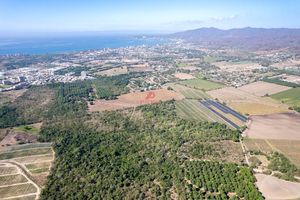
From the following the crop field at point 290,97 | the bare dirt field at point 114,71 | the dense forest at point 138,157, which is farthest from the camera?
the bare dirt field at point 114,71

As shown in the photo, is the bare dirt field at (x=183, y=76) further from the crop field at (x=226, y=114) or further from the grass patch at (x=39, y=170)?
the grass patch at (x=39, y=170)

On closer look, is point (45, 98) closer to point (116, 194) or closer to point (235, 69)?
point (116, 194)

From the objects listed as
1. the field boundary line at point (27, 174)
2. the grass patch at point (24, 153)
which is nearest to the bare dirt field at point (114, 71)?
the grass patch at point (24, 153)

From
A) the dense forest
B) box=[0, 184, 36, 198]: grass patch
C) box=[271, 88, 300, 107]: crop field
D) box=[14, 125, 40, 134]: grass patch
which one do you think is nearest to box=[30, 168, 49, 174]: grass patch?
the dense forest

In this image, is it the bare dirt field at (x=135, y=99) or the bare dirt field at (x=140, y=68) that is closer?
the bare dirt field at (x=135, y=99)

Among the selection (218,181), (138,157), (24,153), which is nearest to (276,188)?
(218,181)

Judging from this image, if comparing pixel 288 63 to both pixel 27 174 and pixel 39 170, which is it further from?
pixel 27 174

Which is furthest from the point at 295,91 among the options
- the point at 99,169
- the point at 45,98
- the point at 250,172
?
the point at 45,98
